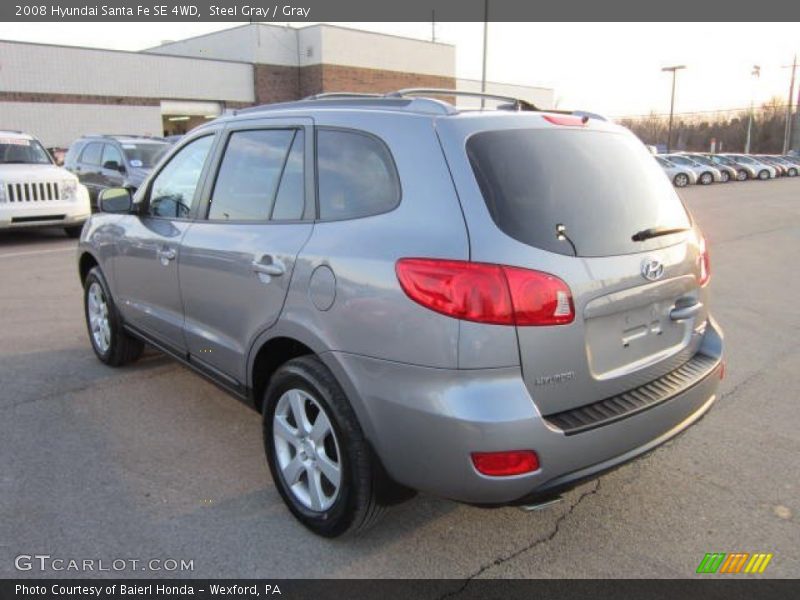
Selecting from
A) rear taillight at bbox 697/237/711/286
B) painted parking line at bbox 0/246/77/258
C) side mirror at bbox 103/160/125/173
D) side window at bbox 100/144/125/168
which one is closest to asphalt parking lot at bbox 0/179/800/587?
rear taillight at bbox 697/237/711/286

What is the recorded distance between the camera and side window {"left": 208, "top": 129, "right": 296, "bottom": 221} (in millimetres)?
3266

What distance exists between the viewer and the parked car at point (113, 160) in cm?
1358

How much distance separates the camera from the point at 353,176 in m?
2.88

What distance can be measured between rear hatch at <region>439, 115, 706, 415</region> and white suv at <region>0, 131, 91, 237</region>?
34.8ft

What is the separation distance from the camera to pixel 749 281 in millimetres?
8656

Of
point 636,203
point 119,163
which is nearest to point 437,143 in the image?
point 636,203

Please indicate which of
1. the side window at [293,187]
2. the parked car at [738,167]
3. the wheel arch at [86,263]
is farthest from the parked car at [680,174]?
the side window at [293,187]

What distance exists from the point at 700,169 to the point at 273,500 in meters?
37.1

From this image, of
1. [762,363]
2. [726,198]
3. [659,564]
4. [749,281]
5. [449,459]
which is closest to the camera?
[449,459]

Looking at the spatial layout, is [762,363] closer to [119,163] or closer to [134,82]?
[119,163]

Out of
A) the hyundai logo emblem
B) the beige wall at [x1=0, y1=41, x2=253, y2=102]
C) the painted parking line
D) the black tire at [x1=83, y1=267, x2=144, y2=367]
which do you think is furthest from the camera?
the beige wall at [x1=0, y1=41, x2=253, y2=102]

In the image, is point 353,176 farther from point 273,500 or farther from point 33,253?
point 33,253

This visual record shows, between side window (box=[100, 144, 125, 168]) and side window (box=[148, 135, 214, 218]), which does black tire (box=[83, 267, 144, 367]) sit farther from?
side window (box=[100, 144, 125, 168])
